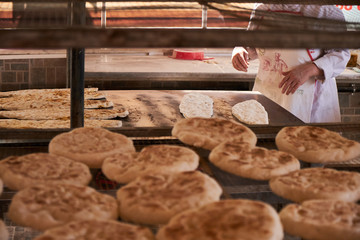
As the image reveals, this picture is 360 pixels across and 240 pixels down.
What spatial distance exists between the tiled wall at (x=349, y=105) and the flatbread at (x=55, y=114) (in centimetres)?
246

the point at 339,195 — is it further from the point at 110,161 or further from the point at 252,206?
the point at 110,161

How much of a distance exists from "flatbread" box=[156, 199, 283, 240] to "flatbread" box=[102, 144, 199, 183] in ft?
1.00

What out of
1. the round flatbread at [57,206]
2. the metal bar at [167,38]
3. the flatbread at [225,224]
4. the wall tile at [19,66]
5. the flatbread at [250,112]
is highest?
the metal bar at [167,38]

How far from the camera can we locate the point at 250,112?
3203 millimetres

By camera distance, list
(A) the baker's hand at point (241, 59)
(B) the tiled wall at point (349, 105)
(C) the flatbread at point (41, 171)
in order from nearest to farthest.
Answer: (C) the flatbread at point (41, 171)
(A) the baker's hand at point (241, 59)
(B) the tiled wall at point (349, 105)

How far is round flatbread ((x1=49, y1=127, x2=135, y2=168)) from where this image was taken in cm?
167

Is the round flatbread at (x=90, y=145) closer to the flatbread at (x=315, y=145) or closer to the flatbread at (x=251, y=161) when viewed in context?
the flatbread at (x=251, y=161)

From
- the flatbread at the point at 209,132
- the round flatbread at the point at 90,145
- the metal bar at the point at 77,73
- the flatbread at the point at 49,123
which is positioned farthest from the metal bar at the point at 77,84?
the flatbread at the point at 49,123

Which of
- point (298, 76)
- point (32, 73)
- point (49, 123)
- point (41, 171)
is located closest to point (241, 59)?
point (298, 76)

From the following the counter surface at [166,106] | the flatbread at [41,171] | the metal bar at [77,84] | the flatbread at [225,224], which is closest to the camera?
the flatbread at [225,224]

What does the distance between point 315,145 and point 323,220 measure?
575 mm

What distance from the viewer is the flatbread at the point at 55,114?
308cm

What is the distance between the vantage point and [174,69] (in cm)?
Answer: 451

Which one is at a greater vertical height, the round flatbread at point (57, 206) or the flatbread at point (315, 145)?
the flatbread at point (315, 145)
